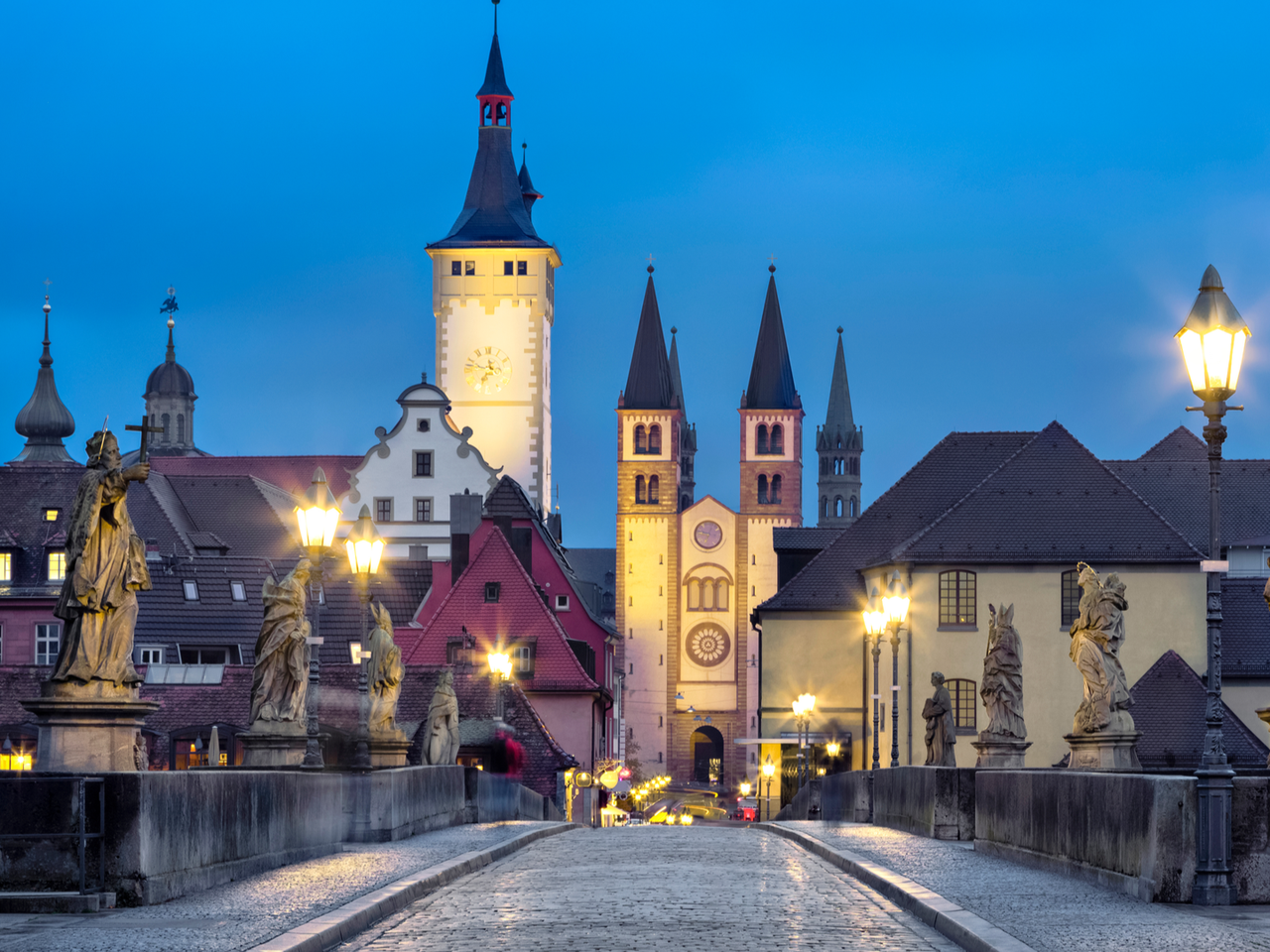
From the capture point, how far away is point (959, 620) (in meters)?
58.0

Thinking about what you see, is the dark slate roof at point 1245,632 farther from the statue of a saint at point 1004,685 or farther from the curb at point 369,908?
the curb at point 369,908

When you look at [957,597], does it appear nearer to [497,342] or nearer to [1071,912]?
[1071,912]

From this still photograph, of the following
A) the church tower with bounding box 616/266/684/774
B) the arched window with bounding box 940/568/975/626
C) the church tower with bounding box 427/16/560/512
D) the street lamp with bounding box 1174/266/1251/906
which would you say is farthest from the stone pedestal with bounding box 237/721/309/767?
the church tower with bounding box 616/266/684/774

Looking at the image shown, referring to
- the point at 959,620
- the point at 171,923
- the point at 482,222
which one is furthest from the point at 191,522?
the point at 171,923

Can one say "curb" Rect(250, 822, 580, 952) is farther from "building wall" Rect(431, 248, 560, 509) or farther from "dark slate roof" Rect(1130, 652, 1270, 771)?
"building wall" Rect(431, 248, 560, 509)

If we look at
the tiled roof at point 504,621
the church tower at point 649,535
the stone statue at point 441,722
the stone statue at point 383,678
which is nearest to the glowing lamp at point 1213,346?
the stone statue at point 383,678

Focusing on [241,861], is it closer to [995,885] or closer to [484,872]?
[484,872]

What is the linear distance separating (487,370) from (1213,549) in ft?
309

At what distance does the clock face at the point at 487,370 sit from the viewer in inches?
4198

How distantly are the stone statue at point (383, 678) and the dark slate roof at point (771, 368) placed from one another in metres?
118

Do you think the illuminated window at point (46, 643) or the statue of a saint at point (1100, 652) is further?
the illuminated window at point (46, 643)

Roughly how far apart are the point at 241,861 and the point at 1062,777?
681 cm

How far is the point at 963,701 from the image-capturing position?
5725 centimetres

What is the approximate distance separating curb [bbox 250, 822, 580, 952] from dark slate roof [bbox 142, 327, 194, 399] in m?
122
